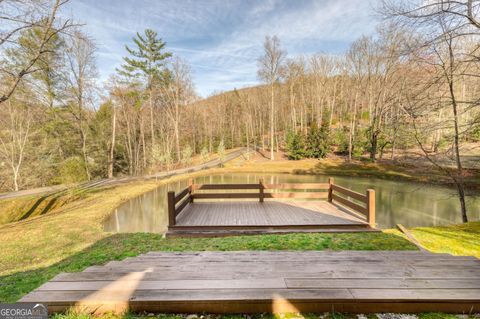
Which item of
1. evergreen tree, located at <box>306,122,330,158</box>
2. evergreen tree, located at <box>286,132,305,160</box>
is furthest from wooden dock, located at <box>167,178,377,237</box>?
evergreen tree, located at <box>306,122,330,158</box>

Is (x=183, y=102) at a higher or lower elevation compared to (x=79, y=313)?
higher

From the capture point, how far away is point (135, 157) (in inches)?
1042

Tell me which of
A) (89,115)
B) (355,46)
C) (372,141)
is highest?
(355,46)

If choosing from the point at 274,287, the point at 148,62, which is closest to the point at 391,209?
the point at 274,287

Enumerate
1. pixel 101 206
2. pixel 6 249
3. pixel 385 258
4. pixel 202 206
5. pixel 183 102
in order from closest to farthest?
1. pixel 385 258
2. pixel 6 249
3. pixel 202 206
4. pixel 101 206
5. pixel 183 102

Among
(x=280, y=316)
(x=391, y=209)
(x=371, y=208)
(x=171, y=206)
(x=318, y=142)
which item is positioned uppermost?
(x=318, y=142)

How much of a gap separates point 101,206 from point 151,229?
4386mm

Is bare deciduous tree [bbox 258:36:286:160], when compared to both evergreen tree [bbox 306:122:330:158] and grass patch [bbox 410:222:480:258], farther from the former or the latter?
grass patch [bbox 410:222:480:258]

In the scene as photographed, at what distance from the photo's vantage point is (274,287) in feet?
6.04

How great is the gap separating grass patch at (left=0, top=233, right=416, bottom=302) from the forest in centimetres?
394

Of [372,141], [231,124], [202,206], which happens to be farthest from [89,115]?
[372,141]

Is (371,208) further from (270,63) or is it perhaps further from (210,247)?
(270,63)

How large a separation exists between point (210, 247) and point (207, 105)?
1625 inches

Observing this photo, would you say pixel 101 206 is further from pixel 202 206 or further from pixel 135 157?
pixel 135 157
